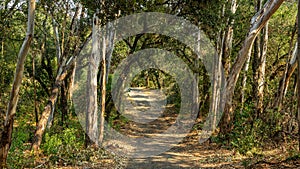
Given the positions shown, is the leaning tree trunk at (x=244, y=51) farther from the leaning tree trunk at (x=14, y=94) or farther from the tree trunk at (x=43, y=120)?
the tree trunk at (x=43, y=120)

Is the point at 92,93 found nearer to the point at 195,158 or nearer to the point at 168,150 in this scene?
the point at 168,150

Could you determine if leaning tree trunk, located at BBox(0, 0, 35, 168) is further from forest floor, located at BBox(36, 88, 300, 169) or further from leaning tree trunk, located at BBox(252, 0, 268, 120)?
leaning tree trunk, located at BBox(252, 0, 268, 120)

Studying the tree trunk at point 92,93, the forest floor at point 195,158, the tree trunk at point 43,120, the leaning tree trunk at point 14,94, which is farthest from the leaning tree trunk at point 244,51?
the tree trunk at point 43,120

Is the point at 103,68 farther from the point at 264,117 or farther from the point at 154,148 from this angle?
the point at 264,117

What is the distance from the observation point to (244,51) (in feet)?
33.0

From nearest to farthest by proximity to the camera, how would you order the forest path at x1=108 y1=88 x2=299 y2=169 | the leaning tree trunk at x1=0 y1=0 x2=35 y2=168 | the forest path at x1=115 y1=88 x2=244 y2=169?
the leaning tree trunk at x1=0 y1=0 x2=35 y2=168, the forest path at x1=108 y1=88 x2=299 y2=169, the forest path at x1=115 y1=88 x2=244 y2=169

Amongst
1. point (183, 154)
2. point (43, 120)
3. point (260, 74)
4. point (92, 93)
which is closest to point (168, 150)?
point (183, 154)

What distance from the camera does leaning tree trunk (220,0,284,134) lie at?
8997 mm

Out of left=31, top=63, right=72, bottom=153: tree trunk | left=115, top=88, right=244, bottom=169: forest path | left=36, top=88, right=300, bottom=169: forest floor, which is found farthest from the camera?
left=31, top=63, right=72, bottom=153: tree trunk

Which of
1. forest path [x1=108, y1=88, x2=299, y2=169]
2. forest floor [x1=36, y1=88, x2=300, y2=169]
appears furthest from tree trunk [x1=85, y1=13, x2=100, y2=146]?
forest path [x1=108, y1=88, x2=299, y2=169]

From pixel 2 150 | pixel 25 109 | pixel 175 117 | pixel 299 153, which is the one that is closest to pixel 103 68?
pixel 2 150

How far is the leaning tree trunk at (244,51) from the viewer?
354 inches

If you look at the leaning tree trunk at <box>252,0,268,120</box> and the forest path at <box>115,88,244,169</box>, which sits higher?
the leaning tree trunk at <box>252,0,268,120</box>

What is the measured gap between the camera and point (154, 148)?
1280cm
